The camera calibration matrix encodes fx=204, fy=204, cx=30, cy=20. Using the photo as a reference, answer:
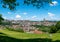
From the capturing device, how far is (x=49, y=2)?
1648 cm

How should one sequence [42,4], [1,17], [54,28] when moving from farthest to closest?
[54,28] → [1,17] → [42,4]

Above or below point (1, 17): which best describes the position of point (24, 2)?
below

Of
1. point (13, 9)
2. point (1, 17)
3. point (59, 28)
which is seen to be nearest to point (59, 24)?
point (59, 28)

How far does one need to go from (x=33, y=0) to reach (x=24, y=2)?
817 mm

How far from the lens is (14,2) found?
17.0m

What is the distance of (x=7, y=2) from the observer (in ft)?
55.0

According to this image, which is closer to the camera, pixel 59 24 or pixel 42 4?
pixel 42 4

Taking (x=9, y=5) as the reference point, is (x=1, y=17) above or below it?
above

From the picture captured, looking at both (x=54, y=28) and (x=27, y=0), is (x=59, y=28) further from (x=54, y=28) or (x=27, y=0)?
(x=27, y=0)

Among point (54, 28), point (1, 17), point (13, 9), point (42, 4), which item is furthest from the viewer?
point (54, 28)

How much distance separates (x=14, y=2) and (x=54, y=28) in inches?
1064

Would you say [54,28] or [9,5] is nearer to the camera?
[9,5]

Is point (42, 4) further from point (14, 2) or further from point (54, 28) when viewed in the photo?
point (54, 28)

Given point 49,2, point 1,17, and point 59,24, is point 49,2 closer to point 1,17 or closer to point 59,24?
point 1,17
